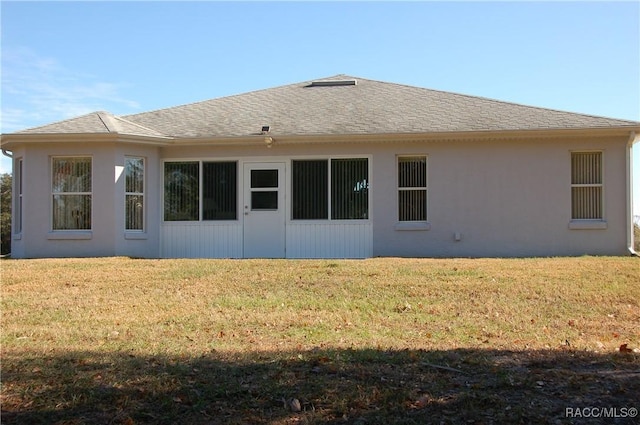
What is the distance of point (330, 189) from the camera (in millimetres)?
15133

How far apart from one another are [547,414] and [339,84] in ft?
52.7

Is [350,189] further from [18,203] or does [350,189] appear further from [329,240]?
[18,203]

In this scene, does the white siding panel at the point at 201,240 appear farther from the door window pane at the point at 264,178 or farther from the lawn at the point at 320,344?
the lawn at the point at 320,344

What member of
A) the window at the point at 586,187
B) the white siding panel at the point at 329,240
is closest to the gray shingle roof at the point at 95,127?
the white siding panel at the point at 329,240

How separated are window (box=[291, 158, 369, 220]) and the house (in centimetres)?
3

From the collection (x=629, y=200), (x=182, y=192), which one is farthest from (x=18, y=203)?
(x=629, y=200)

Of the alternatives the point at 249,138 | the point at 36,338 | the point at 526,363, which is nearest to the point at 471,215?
the point at 249,138

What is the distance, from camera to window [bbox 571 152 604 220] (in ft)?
47.4

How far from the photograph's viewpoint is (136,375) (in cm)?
510

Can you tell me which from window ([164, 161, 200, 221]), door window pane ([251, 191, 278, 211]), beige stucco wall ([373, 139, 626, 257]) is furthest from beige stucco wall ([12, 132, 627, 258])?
door window pane ([251, 191, 278, 211])

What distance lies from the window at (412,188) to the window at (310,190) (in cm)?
186

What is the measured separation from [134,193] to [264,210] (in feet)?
10.8

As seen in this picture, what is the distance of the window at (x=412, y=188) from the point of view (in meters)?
14.9

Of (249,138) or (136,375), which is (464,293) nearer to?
Result: (136,375)
